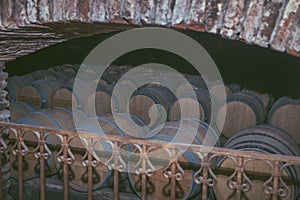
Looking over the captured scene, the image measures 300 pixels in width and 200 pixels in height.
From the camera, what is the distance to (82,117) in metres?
4.20

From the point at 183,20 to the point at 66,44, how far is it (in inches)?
174

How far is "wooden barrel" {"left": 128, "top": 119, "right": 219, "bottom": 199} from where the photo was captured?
297cm

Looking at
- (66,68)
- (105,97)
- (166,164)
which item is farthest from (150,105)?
(66,68)

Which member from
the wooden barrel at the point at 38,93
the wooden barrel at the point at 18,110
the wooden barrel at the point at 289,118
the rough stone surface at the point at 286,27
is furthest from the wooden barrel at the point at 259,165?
the wooden barrel at the point at 38,93

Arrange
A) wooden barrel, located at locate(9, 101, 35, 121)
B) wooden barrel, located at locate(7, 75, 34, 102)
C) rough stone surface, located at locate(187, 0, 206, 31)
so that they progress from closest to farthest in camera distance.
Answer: rough stone surface, located at locate(187, 0, 206, 31), wooden barrel, located at locate(9, 101, 35, 121), wooden barrel, located at locate(7, 75, 34, 102)

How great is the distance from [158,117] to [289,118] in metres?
1.71

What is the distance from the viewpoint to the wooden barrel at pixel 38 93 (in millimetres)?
5120

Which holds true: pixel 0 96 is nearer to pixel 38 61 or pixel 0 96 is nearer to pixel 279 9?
pixel 279 9

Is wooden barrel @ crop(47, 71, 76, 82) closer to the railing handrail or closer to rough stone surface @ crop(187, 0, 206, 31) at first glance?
the railing handrail

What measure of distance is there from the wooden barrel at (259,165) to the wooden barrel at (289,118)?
0.73m

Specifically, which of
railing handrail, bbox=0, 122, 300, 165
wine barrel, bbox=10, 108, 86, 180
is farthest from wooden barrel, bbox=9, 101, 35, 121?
railing handrail, bbox=0, 122, 300, 165

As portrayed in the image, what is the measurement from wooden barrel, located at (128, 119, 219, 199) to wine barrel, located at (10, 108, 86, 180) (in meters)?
1.03

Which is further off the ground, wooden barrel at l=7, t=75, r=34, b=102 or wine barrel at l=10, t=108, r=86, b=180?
wooden barrel at l=7, t=75, r=34, b=102

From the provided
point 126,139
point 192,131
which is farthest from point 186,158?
point 126,139
